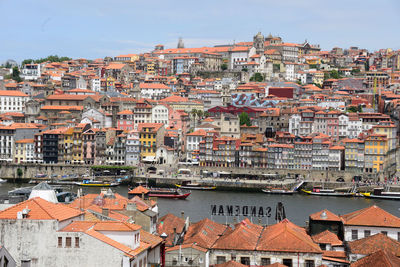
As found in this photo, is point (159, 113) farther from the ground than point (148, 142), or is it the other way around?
point (159, 113)

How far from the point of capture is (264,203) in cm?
5288

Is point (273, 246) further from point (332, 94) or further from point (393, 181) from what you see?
point (332, 94)

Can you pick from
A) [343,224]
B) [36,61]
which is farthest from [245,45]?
[343,224]

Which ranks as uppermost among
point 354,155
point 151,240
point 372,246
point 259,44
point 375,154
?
point 259,44

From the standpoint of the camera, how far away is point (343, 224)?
2620cm

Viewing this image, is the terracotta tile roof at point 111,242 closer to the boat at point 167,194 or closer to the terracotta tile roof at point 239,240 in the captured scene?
the terracotta tile roof at point 239,240

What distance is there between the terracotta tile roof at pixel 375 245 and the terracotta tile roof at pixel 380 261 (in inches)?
68.3

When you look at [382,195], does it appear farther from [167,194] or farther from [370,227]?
[370,227]

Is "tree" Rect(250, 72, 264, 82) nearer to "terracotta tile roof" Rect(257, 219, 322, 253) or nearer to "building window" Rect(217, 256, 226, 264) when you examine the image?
"terracotta tile roof" Rect(257, 219, 322, 253)

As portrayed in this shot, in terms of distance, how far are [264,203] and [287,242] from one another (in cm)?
2955

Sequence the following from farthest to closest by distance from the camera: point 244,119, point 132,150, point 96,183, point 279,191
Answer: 1. point 244,119
2. point 132,150
3. point 96,183
4. point 279,191

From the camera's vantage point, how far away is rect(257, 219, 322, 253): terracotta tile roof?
23.1m

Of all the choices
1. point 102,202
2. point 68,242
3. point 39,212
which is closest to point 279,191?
point 102,202

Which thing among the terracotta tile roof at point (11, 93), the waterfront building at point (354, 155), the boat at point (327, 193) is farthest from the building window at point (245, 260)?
the terracotta tile roof at point (11, 93)
